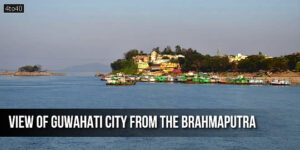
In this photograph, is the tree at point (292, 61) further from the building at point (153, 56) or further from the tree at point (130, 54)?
the tree at point (130, 54)

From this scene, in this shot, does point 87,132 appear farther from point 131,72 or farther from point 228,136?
point 131,72

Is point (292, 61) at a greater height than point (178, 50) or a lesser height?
lesser

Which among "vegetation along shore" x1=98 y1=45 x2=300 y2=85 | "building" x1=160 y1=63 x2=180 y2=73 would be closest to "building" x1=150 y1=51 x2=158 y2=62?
"vegetation along shore" x1=98 y1=45 x2=300 y2=85

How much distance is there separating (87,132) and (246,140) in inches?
279

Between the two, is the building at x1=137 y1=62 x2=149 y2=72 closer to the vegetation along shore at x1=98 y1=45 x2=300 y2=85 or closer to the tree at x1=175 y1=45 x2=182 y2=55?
the vegetation along shore at x1=98 y1=45 x2=300 y2=85

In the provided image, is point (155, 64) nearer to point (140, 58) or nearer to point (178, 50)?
point (140, 58)

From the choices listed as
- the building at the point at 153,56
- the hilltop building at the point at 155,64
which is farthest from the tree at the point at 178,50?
the building at the point at 153,56

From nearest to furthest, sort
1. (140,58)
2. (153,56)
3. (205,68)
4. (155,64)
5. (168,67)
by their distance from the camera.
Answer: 1. (205,68)
2. (168,67)
3. (155,64)
4. (153,56)
5. (140,58)

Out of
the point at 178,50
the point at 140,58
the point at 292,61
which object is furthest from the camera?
the point at 178,50

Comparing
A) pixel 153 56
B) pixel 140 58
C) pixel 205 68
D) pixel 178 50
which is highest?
pixel 178 50

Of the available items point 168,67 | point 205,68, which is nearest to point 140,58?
point 168,67

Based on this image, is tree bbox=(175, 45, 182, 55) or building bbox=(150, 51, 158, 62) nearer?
building bbox=(150, 51, 158, 62)

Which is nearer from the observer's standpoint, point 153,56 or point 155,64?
point 155,64

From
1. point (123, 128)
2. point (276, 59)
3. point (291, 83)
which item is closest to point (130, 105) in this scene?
point (123, 128)
